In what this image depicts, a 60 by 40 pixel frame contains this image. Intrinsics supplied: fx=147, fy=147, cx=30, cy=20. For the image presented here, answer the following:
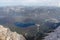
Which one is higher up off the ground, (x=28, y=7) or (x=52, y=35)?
(x=28, y=7)

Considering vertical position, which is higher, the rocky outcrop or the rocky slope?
the rocky outcrop

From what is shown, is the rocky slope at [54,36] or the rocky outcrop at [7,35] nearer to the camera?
the rocky outcrop at [7,35]

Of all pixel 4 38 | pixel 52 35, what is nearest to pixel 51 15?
pixel 52 35

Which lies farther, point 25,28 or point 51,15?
point 51,15

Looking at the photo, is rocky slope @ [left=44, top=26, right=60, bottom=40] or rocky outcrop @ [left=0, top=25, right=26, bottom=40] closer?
rocky outcrop @ [left=0, top=25, right=26, bottom=40]

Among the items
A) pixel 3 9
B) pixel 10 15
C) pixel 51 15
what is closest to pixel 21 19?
pixel 10 15

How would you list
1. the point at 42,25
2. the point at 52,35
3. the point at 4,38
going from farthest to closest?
the point at 42,25
the point at 52,35
the point at 4,38

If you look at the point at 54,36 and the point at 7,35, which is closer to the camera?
the point at 7,35

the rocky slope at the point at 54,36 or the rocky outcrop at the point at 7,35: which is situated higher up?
the rocky outcrop at the point at 7,35

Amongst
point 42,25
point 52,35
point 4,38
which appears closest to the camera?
point 4,38

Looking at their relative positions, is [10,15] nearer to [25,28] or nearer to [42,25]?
[25,28]

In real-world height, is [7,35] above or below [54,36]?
above
